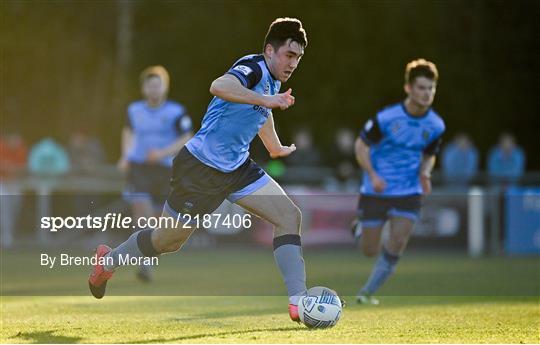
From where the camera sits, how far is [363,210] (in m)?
12.1

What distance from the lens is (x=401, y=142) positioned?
1197cm

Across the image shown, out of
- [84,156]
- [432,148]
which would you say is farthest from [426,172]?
[84,156]

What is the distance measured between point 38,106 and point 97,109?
66.2 inches

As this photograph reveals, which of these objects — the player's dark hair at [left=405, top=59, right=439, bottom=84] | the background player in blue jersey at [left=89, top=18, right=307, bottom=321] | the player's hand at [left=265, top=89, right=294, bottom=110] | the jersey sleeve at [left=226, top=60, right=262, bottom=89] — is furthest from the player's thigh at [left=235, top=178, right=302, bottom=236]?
the player's dark hair at [left=405, top=59, right=439, bottom=84]

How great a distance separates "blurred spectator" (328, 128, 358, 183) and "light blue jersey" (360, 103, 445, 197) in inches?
405

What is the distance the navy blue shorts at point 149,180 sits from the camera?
1524 cm

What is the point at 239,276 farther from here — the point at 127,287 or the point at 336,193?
the point at 336,193

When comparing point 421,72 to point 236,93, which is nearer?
point 236,93

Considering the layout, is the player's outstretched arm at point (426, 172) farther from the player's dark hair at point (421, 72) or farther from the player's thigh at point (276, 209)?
the player's thigh at point (276, 209)

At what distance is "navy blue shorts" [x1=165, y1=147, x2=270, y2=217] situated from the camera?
29.5ft

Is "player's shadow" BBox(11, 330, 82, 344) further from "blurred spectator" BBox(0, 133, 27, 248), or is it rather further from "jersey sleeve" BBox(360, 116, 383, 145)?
"blurred spectator" BBox(0, 133, 27, 248)

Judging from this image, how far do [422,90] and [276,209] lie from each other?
3.32 meters

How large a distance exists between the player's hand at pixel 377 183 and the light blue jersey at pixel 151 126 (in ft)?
14.0

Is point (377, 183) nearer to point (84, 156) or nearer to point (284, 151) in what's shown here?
point (284, 151)
